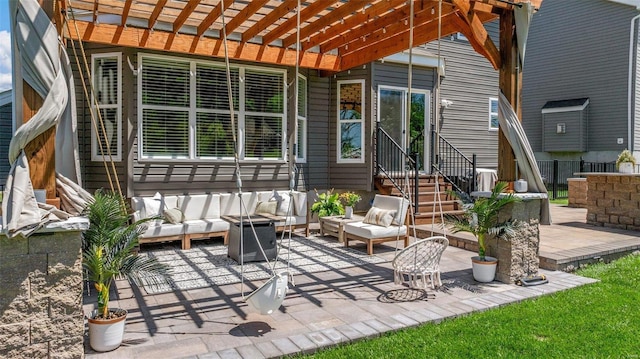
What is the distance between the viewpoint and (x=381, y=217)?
6688 mm

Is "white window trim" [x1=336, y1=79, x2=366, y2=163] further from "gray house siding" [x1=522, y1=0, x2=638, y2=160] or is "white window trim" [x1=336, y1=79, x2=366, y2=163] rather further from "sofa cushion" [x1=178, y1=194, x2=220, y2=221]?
"gray house siding" [x1=522, y1=0, x2=638, y2=160]

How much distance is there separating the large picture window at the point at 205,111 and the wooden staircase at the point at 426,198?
223 centimetres

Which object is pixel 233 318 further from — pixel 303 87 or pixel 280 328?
pixel 303 87

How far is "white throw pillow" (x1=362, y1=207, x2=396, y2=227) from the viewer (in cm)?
662

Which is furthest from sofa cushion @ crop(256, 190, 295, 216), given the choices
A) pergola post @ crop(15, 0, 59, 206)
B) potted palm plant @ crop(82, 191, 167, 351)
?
pergola post @ crop(15, 0, 59, 206)

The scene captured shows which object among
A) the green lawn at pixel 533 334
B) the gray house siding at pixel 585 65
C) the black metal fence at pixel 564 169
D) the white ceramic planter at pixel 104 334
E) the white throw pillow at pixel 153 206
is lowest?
the green lawn at pixel 533 334

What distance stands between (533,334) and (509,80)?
2931 millimetres

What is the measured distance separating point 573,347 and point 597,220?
248 inches

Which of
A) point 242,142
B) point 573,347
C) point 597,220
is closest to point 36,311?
point 573,347

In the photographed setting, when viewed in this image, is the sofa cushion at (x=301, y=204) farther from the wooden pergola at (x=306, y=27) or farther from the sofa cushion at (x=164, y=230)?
the wooden pergola at (x=306, y=27)

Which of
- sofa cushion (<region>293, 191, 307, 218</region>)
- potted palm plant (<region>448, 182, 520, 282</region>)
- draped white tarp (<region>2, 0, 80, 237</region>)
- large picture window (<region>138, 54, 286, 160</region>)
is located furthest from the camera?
sofa cushion (<region>293, 191, 307, 218</region>)

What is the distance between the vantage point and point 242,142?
27.0 feet

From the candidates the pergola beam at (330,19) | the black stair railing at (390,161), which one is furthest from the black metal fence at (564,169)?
the pergola beam at (330,19)

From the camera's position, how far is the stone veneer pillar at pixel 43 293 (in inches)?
110
